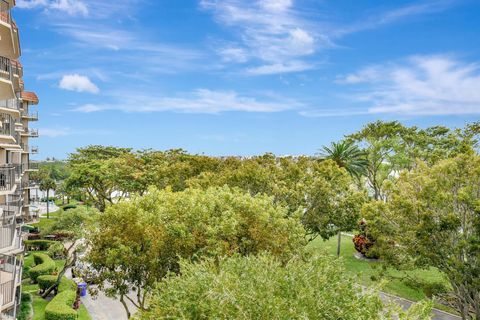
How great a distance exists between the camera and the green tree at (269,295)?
Answer: 33.9 ft

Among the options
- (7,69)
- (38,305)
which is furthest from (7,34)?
(38,305)

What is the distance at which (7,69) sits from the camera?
19.2 meters

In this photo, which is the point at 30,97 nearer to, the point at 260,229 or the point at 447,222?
the point at 260,229

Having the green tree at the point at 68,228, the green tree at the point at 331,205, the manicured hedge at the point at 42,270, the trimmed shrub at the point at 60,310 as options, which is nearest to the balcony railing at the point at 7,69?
the trimmed shrub at the point at 60,310

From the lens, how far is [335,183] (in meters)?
31.6

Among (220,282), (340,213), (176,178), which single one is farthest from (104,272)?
(176,178)

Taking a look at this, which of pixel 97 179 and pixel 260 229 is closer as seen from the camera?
pixel 260 229

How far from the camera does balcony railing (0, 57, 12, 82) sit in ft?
61.0

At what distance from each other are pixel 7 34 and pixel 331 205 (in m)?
22.4

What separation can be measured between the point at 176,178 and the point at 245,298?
Answer: 31.8 meters

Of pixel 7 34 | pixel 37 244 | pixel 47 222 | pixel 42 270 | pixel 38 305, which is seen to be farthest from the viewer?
pixel 47 222

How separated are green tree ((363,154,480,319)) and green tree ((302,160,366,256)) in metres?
9.83

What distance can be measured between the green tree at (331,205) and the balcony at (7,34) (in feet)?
66.4

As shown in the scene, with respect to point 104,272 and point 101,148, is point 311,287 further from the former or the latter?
point 101,148
